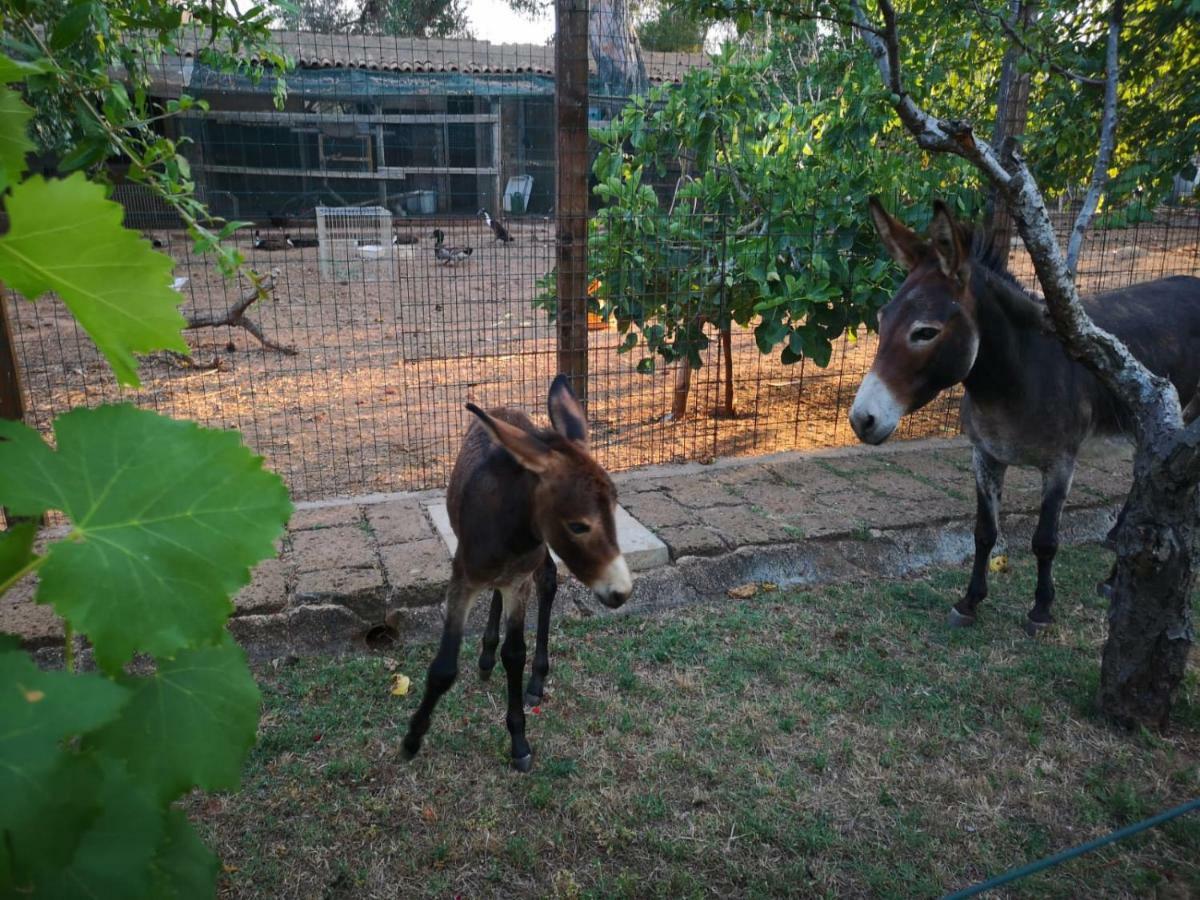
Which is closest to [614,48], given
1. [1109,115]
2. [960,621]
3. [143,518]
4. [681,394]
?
[681,394]

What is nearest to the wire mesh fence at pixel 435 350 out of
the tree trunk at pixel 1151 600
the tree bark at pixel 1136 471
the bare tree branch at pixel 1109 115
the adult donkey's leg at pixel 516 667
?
the adult donkey's leg at pixel 516 667

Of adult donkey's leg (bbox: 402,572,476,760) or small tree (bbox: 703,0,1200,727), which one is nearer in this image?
small tree (bbox: 703,0,1200,727)

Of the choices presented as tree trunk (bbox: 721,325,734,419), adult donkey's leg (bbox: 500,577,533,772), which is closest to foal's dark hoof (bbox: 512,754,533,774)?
adult donkey's leg (bbox: 500,577,533,772)

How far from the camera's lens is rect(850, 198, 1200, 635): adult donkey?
387 cm

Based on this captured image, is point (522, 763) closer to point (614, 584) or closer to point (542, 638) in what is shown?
point (542, 638)

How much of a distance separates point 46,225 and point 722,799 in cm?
318

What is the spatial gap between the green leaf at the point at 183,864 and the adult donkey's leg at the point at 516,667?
281cm

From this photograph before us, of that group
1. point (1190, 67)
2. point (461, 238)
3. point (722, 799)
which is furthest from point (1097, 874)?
point (461, 238)

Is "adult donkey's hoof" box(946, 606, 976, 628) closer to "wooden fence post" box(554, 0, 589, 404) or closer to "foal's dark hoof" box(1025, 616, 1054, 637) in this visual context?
"foal's dark hoof" box(1025, 616, 1054, 637)

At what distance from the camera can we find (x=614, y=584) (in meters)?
2.90

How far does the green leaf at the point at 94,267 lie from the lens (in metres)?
0.55

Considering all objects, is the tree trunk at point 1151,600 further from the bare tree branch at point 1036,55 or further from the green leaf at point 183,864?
the green leaf at point 183,864

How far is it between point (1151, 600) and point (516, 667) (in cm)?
260

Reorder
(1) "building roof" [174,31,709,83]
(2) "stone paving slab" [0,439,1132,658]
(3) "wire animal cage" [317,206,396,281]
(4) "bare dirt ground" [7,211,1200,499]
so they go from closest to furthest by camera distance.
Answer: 1. (2) "stone paving slab" [0,439,1132,658]
2. (4) "bare dirt ground" [7,211,1200,499]
3. (3) "wire animal cage" [317,206,396,281]
4. (1) "building roof" [174,31,709,83]
